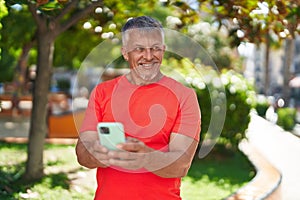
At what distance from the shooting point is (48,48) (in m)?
6.76

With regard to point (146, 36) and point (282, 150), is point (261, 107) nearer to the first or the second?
point (282, 150)

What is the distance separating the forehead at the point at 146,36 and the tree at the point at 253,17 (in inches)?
125

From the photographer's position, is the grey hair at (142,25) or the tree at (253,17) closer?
the grey hair at (142,25)

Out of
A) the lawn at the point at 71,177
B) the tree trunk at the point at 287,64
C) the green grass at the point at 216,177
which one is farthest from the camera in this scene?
the tree trunk at the point at 287,64

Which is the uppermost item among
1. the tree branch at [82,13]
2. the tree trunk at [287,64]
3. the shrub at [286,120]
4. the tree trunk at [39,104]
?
the tree branch at [82,13]

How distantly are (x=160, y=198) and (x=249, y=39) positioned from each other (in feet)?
13.1

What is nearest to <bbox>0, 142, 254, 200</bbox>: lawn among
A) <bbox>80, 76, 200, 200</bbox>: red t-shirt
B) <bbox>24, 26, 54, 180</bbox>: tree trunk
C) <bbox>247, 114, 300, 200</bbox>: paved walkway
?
<bbox>24, 26, 54, 180</bbox>: tree trunk

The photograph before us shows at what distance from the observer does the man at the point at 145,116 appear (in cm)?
203

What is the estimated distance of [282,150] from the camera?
12.3 m

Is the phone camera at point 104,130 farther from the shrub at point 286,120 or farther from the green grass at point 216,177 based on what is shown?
the shrub at point 286,120

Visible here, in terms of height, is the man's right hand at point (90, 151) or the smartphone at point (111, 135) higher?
the smartphone at point (111, 135)

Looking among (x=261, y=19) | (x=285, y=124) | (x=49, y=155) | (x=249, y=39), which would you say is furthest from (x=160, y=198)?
Result: (x=285, y=124)

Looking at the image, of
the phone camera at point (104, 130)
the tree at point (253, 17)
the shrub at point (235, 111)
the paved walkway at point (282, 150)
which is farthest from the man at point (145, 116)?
the shrub at point (235, 111)

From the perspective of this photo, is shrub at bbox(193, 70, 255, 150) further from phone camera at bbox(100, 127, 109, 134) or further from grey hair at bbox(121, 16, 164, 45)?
phone camera at bbox(100, 127, 109, 134)
